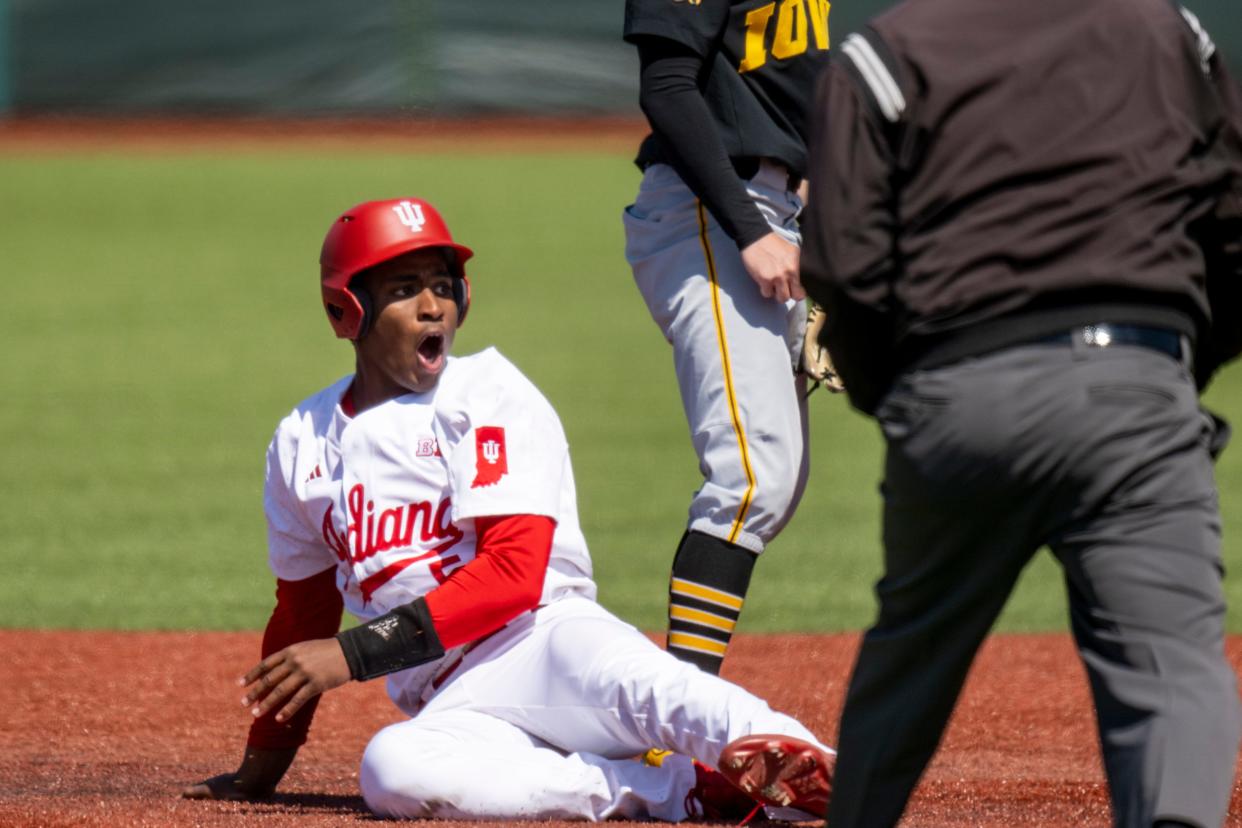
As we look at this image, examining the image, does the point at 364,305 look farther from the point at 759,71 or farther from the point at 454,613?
the point at 759,71

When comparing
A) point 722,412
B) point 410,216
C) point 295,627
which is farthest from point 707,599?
point 410,216

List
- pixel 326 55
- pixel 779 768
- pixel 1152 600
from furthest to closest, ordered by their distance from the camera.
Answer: pixel 326 55 → pixel 779 768 → pixel 1152 600

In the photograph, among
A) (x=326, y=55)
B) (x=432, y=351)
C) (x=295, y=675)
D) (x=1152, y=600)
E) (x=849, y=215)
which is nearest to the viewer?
(x=1152, y=600)

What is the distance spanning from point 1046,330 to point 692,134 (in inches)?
62.1

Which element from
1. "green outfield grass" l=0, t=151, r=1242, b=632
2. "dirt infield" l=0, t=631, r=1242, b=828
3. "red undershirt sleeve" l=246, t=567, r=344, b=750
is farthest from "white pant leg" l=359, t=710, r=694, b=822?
"green outfield grass" l=0, t=151, r=1242, b=632

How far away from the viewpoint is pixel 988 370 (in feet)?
8.51

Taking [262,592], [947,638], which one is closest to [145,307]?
[262,592]

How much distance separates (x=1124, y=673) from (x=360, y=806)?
1.92m

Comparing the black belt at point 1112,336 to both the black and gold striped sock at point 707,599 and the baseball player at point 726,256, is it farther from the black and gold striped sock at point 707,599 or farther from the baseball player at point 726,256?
the black and gold striped sock at point 707,599

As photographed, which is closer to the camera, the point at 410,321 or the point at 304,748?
the point at 410,321

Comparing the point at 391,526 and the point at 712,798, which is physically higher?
the point at 391,526

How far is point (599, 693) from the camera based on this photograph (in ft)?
12.0

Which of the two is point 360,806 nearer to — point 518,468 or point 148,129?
point 518,468

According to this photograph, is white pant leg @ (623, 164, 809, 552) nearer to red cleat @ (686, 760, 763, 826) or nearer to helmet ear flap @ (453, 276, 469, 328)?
helmet ear flap @ (453, 276, 469, 328)
